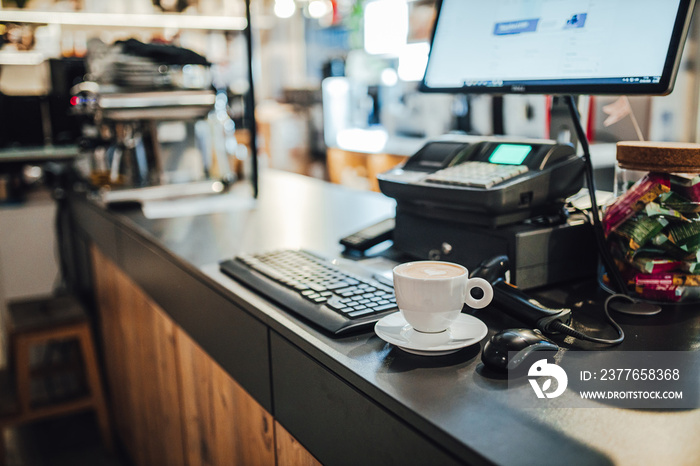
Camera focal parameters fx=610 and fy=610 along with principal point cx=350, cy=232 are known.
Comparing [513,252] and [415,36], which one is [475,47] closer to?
[513,252]

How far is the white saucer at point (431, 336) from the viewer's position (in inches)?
26.3

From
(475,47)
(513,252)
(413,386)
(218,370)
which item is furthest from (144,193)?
(413,386)

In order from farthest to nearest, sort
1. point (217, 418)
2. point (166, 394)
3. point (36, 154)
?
point (36, 154)
point (166, 394)
point (217, 418)

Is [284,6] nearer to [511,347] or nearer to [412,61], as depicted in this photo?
[412,61]

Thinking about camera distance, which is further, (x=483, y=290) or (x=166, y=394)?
(x=166, y=394)

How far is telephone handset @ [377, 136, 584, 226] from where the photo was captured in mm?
883

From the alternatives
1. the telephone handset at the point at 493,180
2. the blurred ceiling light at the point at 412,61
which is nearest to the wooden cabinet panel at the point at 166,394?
the telephone handset at the point at 493,180

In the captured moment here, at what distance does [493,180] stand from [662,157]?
222 millimetres

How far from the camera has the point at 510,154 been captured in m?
0.98

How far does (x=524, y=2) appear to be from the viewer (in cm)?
99

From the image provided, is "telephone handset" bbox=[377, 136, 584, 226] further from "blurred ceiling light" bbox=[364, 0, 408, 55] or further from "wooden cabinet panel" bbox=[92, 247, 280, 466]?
"blurred ceiling light" bbox=[364, 0, 408, 55]

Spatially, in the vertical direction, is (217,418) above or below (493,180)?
below

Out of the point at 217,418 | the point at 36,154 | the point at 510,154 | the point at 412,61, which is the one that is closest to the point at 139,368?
the point at 217,418
